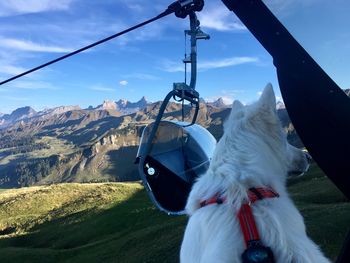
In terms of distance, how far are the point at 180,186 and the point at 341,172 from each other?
3.29m

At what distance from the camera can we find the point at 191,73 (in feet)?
23.6

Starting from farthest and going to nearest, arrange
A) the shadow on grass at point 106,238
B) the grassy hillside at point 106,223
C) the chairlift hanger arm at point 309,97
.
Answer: the shadow on grass at point 106,238 → the grassy hillside at point 106,223 → the chairlift hanger arm at point 309,97

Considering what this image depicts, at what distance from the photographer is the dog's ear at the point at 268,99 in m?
4.75

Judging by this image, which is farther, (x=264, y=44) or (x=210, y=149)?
(x=210, y=149)

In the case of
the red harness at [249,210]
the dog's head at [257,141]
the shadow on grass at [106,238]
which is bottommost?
the shadow on grass at [106,238]

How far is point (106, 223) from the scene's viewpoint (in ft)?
290

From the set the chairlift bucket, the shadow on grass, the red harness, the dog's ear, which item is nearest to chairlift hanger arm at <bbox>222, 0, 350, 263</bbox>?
the dog's ear

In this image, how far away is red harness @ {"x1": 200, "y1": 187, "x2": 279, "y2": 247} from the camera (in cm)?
387

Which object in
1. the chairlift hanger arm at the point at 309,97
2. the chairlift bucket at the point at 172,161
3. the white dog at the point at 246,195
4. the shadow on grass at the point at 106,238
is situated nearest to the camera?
the white dog at the point at 246,195

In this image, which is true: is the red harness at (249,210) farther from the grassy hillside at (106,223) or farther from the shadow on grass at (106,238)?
the shadow on grass at (106,238)

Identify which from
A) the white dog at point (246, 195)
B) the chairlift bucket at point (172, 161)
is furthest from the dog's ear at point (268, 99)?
the chairlift bucket at point (172, 161)

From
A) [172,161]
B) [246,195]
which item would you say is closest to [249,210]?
[246,195]

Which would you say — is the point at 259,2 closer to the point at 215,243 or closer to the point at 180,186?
the point at 215,243

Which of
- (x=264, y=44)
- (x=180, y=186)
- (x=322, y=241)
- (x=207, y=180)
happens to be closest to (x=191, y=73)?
(x=180, y=186)
